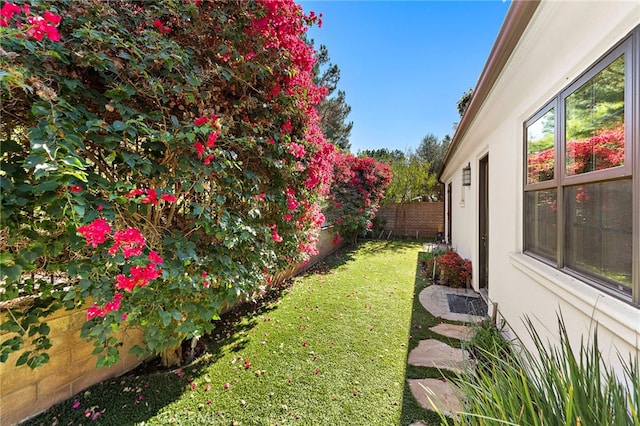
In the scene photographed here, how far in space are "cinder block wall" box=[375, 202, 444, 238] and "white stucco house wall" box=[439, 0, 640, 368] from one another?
40.6ft

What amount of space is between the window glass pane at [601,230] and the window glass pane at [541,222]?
1.17ft

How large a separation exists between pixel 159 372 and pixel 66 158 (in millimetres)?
3013

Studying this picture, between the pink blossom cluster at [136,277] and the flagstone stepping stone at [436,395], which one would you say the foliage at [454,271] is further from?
the pink blossom cluster at [136,277]

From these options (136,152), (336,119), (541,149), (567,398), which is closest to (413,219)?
(336,119)

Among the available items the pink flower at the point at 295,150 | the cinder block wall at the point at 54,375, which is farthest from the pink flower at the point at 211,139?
the cinder block wall at the point at 54,375

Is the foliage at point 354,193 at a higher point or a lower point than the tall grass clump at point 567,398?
higher

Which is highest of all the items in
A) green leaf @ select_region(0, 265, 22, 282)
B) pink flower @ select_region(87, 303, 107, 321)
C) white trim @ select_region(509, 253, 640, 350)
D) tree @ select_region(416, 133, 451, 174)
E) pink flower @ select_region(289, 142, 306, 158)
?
tree @ select_region(416, 133, 451, 174)

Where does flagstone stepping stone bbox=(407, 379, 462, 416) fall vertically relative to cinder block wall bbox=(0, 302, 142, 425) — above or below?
below

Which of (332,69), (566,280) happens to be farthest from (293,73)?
(332,69)

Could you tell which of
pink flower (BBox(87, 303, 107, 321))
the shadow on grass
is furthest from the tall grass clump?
pink flower (BBox(87, 303, 107, 321))

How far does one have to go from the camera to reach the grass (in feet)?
8.51

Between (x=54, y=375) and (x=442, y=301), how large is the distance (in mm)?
6197

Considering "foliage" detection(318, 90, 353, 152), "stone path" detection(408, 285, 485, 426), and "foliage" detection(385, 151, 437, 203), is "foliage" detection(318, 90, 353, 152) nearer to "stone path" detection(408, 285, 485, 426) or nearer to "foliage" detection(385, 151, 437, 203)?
"foliage" detection(385, 151, 437, 203)

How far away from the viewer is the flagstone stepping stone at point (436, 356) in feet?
11.0
